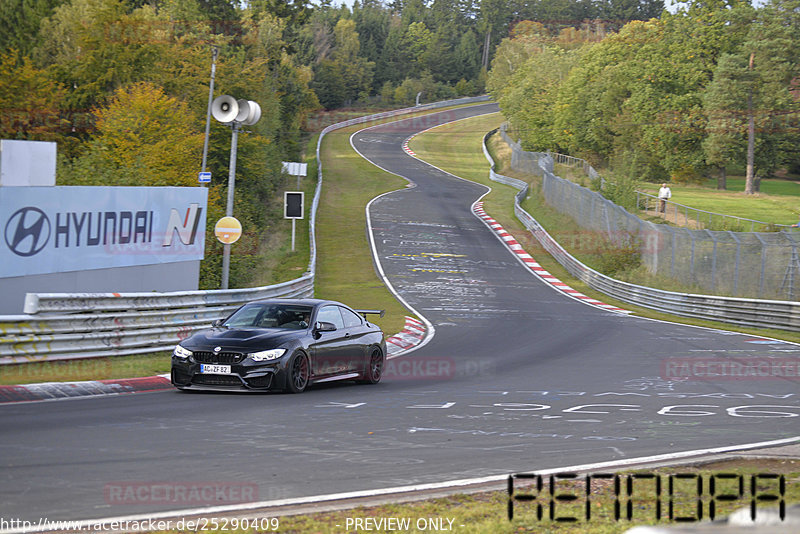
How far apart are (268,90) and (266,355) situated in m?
60.5

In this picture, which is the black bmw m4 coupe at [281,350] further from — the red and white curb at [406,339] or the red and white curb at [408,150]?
the red and white curb at [408,150]

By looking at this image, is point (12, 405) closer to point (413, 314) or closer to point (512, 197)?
point (413, 314)

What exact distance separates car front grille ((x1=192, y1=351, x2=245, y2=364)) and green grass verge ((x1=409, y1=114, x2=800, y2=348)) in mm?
17948

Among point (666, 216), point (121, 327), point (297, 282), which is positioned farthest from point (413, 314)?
point (666, 216)

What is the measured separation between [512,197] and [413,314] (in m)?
37.7

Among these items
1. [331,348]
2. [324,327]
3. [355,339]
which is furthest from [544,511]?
[355,339]

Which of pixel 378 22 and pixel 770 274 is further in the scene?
pixel 378 22

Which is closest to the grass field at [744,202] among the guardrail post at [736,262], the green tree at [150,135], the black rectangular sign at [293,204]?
the guardrail post at [736,262]

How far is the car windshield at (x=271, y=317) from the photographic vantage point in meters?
14.0

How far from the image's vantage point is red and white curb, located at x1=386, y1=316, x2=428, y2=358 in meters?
21.5

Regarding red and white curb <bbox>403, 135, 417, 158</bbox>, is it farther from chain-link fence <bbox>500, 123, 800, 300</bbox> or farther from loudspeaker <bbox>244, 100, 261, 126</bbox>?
loudspeaker <bbox>244, 100, 261, 126</bbox>

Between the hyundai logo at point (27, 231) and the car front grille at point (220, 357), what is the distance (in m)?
4.26

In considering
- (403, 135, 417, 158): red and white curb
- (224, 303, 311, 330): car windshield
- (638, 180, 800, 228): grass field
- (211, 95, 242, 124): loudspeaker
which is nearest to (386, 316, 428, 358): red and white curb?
(224, 303, 311, 330): car windshield

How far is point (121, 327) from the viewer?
15.5 metres
